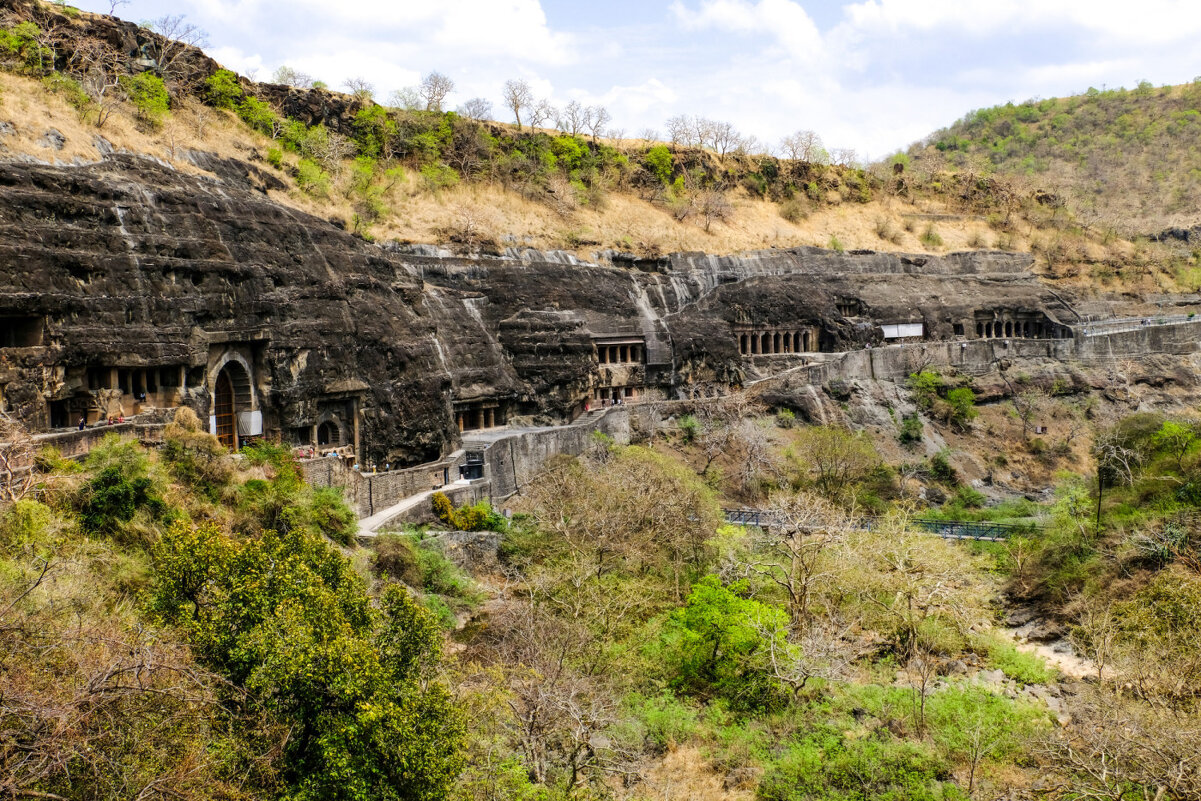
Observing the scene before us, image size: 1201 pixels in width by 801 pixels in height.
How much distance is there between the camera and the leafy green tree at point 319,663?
1141 centimetres

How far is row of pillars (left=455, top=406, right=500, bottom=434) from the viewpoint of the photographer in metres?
37.6

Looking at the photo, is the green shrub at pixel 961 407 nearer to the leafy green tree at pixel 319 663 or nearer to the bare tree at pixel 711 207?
the bare tree at pixel 711 207

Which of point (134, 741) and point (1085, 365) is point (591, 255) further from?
point (134, 741)

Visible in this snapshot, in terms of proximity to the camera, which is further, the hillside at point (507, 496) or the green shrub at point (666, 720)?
the green shrub at point (666, 720)

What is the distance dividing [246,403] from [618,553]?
12.5 metres

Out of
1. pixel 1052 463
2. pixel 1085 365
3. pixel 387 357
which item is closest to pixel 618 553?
pixel 387 357

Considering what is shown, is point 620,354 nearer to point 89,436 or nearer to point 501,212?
point 501,212

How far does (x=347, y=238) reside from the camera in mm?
34469

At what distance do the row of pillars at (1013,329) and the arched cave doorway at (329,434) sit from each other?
43.3 m

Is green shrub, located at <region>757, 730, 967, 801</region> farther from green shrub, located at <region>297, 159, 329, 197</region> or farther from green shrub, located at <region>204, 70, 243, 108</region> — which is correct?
green shrub, located at <region>204, 70, 243, 108</region>

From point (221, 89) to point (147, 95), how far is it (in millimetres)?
7352

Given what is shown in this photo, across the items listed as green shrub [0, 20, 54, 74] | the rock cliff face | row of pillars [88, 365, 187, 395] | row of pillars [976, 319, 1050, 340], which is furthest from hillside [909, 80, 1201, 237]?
row of pillars [88, 365, 187, 395]

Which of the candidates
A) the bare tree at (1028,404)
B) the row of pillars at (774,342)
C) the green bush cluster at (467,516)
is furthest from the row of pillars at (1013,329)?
the green bush cluster at (467,516)

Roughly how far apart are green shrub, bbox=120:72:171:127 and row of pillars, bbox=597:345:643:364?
23.4m
